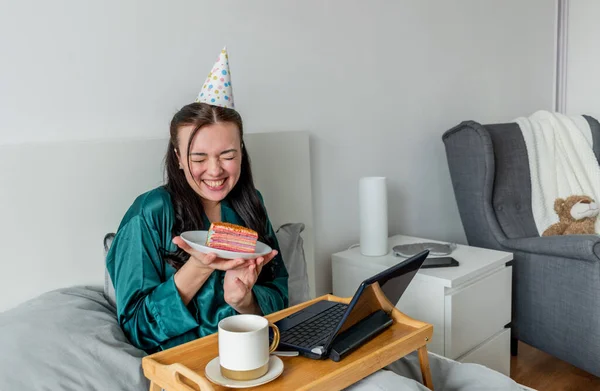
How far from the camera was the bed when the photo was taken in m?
1.00

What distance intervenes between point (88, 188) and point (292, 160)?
0.68 metres

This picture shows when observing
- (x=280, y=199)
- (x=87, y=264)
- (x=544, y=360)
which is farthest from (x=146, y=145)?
(x=544, y=360)

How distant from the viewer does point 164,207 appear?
1.21 m

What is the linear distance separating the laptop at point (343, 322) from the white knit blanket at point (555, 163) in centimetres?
137

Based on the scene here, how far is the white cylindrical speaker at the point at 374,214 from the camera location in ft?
6.15

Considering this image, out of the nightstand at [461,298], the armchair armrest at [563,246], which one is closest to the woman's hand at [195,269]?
the nightstand at [461,298]

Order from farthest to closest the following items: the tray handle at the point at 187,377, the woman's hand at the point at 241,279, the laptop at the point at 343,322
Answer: the woman's hand at the point at 241,279
the laptop at the point at 343,322
the tray handle at the point at 187,377

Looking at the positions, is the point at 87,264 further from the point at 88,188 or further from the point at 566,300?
the point at 566,300

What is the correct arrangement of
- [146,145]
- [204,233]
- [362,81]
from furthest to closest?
[362,81] < [146,145] < [204,233]

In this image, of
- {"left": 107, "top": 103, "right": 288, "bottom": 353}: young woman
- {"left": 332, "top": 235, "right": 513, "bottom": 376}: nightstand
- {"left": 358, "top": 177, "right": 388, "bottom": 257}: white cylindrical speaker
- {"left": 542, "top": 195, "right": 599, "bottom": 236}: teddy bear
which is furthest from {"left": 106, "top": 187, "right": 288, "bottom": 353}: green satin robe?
{"left": 542, "top": 195, "right": 599, "bottom": 236}: teddy bear

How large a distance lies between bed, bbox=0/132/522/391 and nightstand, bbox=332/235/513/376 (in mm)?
339

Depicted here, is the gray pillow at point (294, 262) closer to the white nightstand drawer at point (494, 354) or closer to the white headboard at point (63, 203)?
the white headboard at point (63, 203)

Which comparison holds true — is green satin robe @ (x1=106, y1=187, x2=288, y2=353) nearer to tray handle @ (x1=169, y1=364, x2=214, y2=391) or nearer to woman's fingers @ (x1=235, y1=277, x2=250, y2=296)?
woman's fingers @ (x1=235, y1=277, x2=250, y2=296)

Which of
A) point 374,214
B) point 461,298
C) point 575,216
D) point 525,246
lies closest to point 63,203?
point 374,214
